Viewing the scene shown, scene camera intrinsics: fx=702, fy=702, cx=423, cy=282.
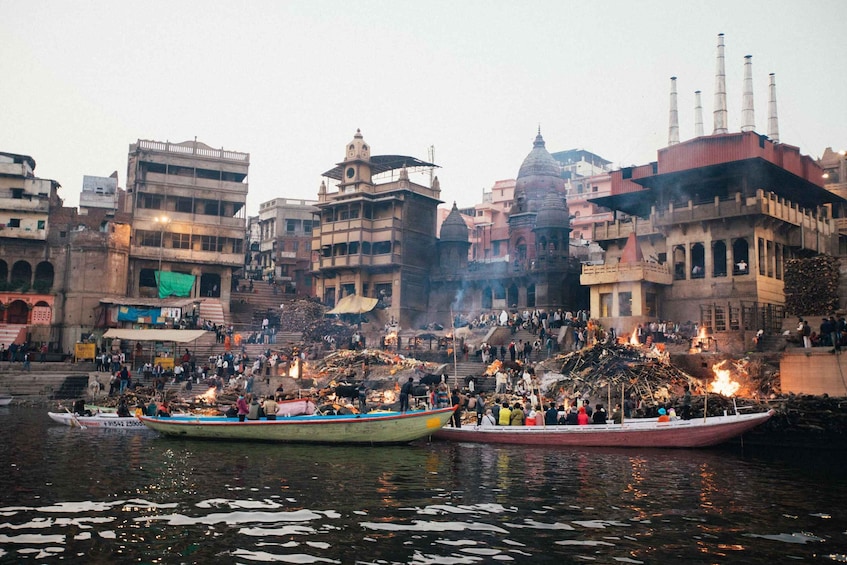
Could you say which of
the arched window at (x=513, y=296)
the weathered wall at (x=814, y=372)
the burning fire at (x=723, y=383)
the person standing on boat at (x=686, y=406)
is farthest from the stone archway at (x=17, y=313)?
the weathered wall at (x=814, y=372)

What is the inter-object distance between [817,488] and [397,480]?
916 centimetres

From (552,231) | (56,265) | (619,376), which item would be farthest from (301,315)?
(619,376)

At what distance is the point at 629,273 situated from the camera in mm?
38750

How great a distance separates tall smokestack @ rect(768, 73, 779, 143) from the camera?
5800 centimetres

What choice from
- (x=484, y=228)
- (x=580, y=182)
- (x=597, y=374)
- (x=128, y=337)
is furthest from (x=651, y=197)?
(x=580, y=182)

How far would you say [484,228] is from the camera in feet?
235

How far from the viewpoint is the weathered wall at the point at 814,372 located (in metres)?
25.4

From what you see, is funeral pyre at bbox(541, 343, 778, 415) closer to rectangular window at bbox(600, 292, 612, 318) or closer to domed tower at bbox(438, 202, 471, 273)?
rectangular window at bbox(600, 292, 612, 318)

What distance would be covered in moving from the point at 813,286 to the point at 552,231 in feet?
72.8

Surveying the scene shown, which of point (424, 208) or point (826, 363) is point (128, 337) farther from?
point (826, 363)

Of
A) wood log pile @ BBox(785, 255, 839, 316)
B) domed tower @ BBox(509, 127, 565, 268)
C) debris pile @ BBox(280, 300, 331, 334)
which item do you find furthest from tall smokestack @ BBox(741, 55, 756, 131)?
debris pile @ BBox(280, 300, 331, 334)

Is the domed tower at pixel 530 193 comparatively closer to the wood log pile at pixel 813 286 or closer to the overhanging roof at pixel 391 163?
the overhanging roof at pixel 391 163

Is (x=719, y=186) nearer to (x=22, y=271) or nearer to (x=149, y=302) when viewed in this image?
(x=149, y=302)

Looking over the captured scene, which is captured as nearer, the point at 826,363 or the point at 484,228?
the point at 826,363
